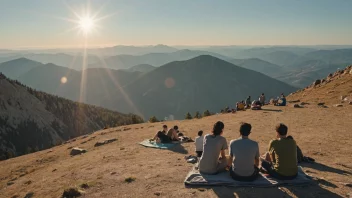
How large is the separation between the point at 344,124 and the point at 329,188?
751 inches

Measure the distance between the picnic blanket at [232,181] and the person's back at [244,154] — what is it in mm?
465

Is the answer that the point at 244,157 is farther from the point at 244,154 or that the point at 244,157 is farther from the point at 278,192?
the point at 278,192

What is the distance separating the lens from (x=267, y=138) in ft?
79.9

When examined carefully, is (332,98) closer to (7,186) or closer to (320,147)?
(320,147)

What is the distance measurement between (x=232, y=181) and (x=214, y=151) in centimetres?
147

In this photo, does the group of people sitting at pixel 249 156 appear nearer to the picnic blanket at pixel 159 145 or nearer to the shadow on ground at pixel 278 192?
the shadow on ground at pixel 278 192

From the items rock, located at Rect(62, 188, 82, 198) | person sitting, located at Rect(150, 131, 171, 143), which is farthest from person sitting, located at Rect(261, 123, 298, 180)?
person sitting, located at Rect(150, 131, 171, 143)

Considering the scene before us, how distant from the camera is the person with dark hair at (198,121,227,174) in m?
12.5

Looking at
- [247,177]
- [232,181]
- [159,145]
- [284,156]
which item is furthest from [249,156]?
[159,145]

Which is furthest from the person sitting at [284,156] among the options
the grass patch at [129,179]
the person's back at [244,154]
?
the grass patch at [129,179]

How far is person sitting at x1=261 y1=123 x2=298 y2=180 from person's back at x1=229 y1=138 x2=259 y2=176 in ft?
3.02

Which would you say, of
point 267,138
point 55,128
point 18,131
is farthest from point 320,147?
point 55,128

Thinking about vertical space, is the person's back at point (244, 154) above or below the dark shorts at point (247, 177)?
above

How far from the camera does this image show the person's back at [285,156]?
470 inches
